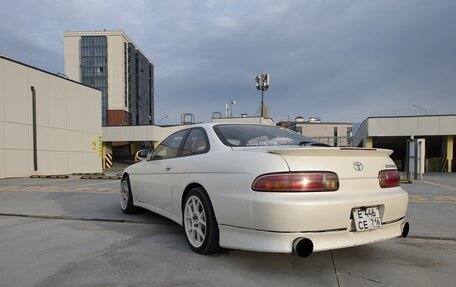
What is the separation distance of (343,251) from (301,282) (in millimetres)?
1011

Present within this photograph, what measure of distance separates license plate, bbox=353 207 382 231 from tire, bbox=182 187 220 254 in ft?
3.96

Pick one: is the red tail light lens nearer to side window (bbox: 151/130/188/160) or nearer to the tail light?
the tail light

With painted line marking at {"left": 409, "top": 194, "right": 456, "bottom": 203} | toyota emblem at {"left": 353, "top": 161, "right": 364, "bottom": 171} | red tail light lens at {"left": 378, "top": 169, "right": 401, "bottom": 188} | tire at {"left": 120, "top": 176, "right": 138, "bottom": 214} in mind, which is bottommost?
painted line marking at {"left": 409, "top": 194, "right": 456, "bottom": 203}

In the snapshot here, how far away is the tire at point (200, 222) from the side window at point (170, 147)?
85 cm

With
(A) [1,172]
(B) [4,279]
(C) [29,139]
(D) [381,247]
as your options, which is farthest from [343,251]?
(C) [29,139]

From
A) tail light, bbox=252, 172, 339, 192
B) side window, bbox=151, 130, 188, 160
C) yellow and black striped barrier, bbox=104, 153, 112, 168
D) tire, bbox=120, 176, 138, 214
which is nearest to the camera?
tail light, bbox=252, 172, 339, 192

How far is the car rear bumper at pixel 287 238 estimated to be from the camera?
2701mm

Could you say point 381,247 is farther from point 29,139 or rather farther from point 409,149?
point 29,139

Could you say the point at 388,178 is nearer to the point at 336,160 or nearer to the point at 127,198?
the point at 336,160

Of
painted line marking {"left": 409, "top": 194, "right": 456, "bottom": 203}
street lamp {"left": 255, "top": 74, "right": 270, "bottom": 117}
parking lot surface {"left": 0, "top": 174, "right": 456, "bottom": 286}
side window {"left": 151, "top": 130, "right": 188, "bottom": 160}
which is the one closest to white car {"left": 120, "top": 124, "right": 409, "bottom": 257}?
parking lot surface {"left": 0, "top": 174, "right": 456, "bottom": 286}

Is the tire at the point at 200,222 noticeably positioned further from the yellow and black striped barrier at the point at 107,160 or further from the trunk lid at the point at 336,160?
the yellow and black striped barrier at the point at 107,160

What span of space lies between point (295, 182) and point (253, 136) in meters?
1.12

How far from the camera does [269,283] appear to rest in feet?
8.93

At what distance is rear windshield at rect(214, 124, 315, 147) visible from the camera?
3.61 meters
